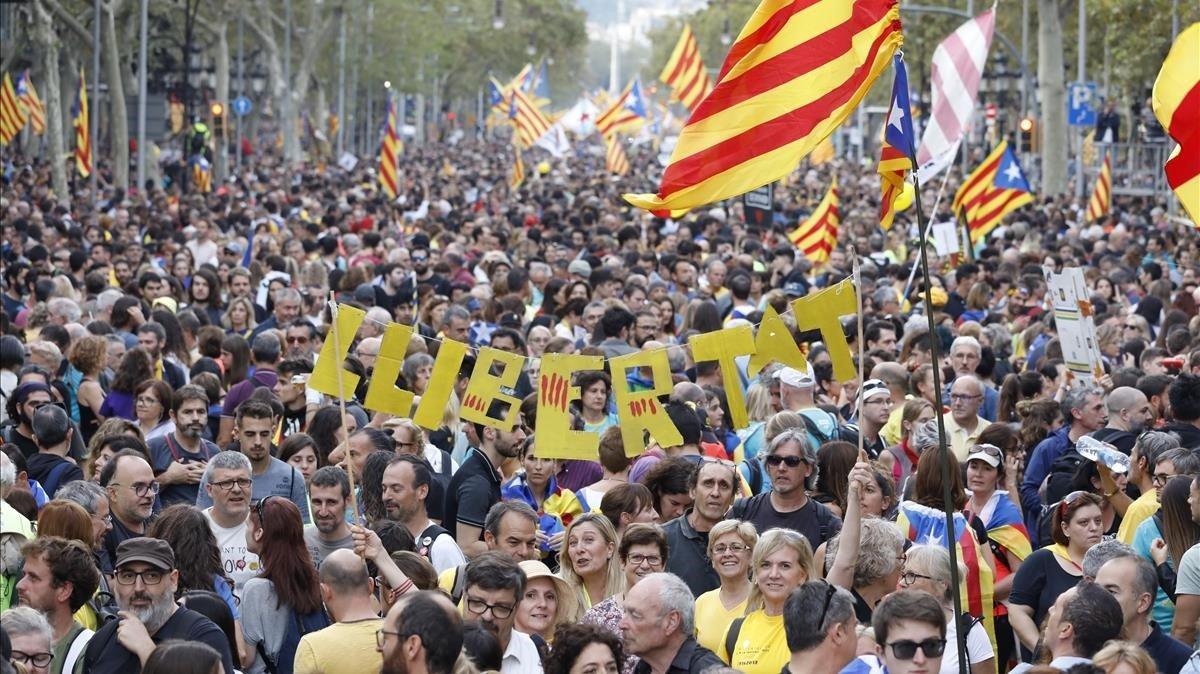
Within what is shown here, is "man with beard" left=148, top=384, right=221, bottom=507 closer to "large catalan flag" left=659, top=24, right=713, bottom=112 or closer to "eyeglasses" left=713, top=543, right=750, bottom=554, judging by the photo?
"eyeglasses" left=713, top=543, right=750, bottom=554

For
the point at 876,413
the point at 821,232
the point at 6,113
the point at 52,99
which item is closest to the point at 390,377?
the point at 876,413

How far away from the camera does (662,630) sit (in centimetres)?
656

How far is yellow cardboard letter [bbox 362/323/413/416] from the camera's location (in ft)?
32.4

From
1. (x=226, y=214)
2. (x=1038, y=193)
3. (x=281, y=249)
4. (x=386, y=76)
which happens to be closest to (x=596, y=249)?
(x=281, y=249)

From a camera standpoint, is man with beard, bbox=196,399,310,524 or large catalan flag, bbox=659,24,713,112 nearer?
man with beard, bbox=196,399,310,524

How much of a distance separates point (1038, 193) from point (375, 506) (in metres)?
44.4

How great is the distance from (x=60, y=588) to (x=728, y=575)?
240cm

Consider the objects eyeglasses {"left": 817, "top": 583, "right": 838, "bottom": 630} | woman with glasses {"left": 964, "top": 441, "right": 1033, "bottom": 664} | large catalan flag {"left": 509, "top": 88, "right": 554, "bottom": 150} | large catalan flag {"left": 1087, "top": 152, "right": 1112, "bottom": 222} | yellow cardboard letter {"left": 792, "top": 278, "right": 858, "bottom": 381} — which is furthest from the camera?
large catalan flag {"left": 509, "top": 88, "right": 554, "bottom": 150}

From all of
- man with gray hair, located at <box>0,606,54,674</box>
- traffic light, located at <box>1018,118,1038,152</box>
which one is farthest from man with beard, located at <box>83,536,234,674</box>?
traffic light, located at <box>1018,118,1038,152</box>

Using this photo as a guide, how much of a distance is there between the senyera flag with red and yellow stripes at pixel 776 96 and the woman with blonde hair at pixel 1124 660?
271cm

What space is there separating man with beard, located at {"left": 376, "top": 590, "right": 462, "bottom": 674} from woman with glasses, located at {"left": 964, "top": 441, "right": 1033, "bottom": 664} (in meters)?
3.51

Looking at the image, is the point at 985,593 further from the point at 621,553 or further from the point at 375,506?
the point at 375,506

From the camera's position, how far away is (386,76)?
8425cm

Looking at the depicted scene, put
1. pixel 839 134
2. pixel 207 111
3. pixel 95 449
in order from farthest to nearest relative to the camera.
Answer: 1. pixel 839 134
2. pixel 207 111
3. pixel 95 449
